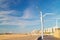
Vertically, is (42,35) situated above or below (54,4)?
below

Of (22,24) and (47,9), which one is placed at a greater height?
(47,9)

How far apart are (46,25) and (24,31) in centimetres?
34

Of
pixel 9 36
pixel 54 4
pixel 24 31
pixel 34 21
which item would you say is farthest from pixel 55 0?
pixel 9 36

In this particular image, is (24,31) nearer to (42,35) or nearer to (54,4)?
(42,35)

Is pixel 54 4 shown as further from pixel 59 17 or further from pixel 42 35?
pixel 42 35

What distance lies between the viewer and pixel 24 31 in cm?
282

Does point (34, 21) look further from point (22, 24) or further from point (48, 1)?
point (48, 1)

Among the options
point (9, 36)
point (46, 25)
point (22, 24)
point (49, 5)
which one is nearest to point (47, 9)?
point (49, 5)

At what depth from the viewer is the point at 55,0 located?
2850mm

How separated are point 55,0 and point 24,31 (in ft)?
2.19

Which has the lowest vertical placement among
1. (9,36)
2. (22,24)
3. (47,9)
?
(9,36)

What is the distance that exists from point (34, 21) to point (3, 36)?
1.71 ft

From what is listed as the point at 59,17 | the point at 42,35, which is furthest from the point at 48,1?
the point at 42,35

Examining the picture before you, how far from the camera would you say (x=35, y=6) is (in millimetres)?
2846
